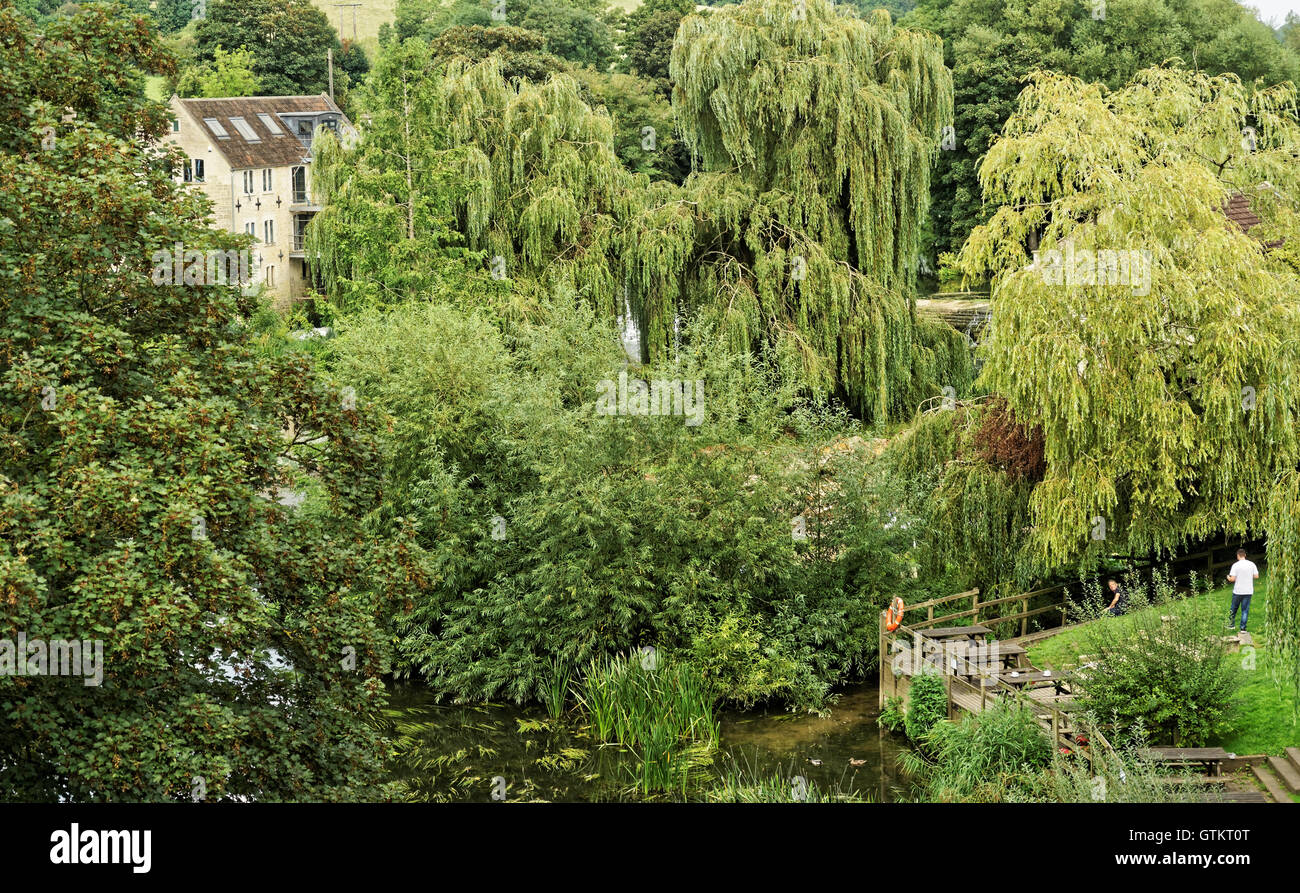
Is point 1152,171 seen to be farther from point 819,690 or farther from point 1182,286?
point 819,690

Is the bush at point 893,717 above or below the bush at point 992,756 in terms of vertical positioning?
below

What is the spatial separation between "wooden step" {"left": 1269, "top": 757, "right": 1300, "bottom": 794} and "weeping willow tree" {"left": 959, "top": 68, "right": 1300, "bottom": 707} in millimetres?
4664

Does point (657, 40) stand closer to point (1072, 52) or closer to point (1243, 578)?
point (1072, 52)

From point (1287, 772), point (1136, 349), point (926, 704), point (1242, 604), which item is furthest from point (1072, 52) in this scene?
point (1287, 772)

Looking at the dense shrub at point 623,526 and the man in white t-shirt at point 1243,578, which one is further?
the dense shrub at point 623,526

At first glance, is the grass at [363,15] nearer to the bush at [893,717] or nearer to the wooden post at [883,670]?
the wooden post at [883,670]

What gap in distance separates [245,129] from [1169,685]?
4496cm

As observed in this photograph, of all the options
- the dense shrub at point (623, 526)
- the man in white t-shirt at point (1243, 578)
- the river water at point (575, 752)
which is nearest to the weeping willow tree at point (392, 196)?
the dense shrub at point (623, 526)

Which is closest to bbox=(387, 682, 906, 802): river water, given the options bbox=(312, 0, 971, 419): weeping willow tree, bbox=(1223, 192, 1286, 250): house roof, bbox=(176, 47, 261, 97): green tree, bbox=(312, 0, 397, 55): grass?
bbox=(312, 0, 971, 419): weeping willow tree

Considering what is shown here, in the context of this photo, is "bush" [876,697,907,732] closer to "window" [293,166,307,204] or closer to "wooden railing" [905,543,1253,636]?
"wooden railing" [905,543,1253,636]

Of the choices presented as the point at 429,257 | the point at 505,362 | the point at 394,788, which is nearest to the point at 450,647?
the point at 505,362

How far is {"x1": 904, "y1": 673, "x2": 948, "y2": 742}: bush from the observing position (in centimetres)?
1864

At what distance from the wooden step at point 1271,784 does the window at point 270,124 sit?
47285 mm

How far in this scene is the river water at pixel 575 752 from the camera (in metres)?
18.2
